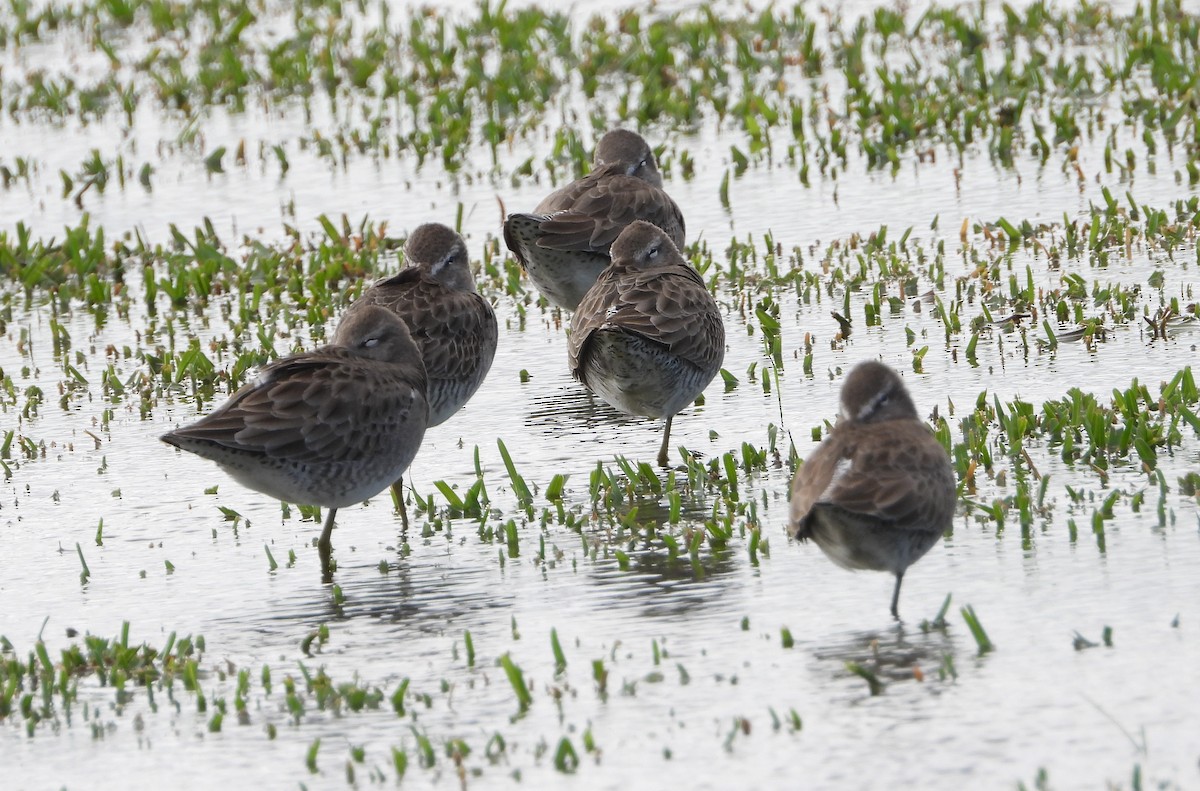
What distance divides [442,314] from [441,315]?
17mm

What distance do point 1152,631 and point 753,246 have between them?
7.41 m

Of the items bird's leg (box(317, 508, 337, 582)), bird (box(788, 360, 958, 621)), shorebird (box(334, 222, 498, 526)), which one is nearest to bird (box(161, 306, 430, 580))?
bird's leg (box(317, 508, 337, 582))

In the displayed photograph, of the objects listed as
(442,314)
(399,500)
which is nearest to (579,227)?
(442,314)

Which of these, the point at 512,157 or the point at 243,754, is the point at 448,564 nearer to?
the point at 243,754

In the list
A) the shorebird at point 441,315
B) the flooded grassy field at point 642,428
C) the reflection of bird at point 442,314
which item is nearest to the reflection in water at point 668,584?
the flooded grassy field at point 642,428

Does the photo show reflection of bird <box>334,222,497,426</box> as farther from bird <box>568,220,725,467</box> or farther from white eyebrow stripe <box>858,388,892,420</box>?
white eyebrow stripe <box>858,388,892,420</box>

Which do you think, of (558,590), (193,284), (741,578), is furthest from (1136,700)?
(193,284)

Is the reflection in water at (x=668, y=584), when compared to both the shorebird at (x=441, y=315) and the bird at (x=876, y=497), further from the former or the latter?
the shorebird at (x=441, y=315)

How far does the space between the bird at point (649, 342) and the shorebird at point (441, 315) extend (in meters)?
0.57

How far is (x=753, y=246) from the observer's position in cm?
→ 1409

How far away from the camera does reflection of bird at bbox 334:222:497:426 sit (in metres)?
10.3

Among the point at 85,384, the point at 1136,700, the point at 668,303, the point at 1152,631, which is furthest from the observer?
the point at 85,384

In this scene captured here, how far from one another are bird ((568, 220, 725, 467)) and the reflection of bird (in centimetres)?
57

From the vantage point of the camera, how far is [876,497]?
717cm
